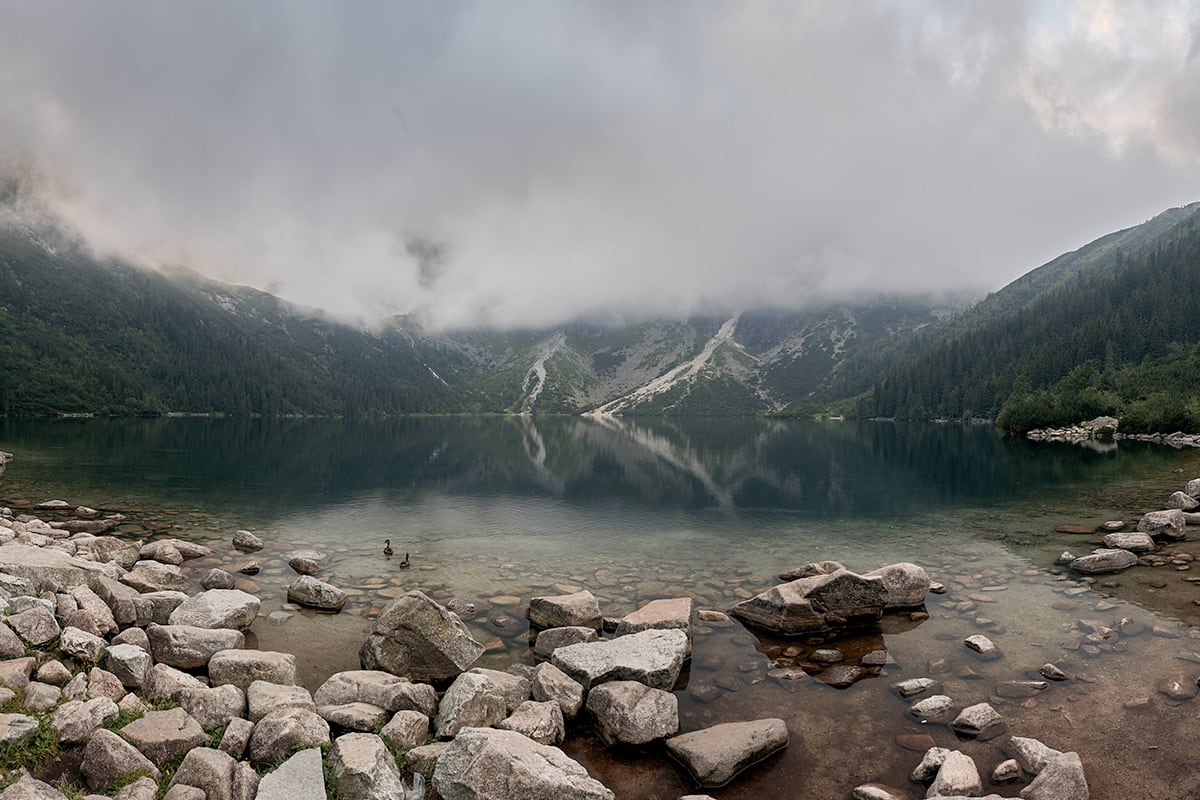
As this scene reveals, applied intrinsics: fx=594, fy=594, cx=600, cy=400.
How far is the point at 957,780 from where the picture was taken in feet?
38.7

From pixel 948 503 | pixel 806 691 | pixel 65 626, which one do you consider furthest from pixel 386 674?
pixel 948 503

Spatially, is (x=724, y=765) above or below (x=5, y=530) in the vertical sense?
below

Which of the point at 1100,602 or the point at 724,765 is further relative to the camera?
the point at 1100,602

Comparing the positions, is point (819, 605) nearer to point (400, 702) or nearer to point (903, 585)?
point (903, 585)

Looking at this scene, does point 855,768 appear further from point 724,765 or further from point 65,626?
point 65,626

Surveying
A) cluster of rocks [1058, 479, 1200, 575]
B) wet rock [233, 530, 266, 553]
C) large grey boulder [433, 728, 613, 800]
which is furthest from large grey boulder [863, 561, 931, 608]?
wet rock [233, 530, 266, 553]

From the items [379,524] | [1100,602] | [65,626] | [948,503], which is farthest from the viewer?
[948,503]

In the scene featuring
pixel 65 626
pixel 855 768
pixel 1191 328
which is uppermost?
pixel 1191 328

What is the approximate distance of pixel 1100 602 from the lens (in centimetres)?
2312

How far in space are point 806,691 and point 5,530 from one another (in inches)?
1301

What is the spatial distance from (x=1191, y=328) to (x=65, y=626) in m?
268

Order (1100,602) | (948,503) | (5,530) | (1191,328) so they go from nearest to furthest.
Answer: (1100,602)
(5,530)
(948,503)
(1191,328)

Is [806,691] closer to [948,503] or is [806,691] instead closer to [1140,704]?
[1140,704]

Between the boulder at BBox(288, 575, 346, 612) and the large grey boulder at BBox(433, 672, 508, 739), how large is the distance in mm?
11714
